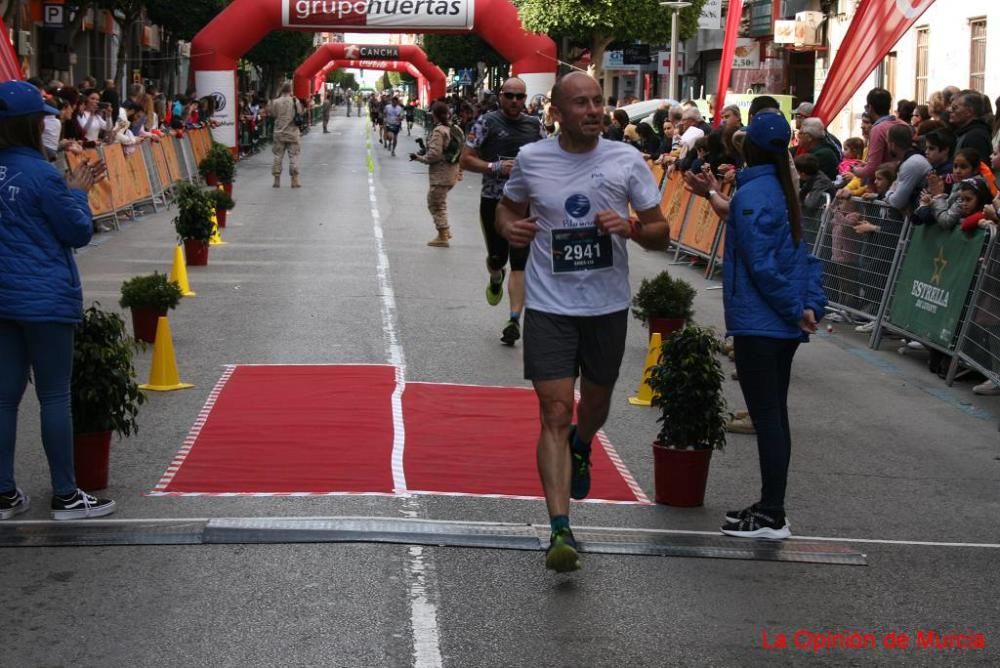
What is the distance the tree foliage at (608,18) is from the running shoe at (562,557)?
136 ft

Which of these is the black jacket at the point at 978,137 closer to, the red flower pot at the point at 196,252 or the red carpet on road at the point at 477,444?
the red carpet on road at the point at 477,444

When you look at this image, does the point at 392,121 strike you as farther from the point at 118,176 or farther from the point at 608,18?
the point at 118,176

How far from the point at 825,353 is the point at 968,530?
5589 mm

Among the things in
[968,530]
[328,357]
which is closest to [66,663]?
[968,530]

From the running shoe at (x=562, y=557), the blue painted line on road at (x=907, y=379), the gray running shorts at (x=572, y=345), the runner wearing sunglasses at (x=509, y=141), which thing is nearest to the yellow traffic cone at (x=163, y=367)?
the runner wearing sunglasses at (x=509, y=141)

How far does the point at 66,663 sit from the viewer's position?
16.2 ft

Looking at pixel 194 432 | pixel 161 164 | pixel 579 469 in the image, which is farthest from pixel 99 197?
pixel 579 469

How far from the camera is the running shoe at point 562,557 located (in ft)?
18.5

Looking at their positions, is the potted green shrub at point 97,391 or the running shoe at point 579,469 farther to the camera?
the potted green shrub at point 97,391

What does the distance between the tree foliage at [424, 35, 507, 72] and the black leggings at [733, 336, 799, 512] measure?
59.5 meters

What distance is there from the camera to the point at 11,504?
6.73 m

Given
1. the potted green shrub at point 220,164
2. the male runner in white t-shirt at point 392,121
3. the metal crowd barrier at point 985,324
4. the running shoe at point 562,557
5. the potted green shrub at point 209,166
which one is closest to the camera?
the running shoe at point 562,557

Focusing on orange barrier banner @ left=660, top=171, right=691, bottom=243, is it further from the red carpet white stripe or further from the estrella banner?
the red carpet white stripe

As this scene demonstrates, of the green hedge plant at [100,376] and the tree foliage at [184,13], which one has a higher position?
the tree foliage at [184,13]
